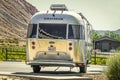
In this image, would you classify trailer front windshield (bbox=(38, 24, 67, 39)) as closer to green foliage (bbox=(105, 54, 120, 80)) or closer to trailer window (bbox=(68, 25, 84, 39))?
trailer window (bbox=(68, 25, 84, 39))

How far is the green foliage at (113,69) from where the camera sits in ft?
59.4

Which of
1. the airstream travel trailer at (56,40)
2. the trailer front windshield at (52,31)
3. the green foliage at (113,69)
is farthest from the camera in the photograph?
the trailer front windshield at (52,31)

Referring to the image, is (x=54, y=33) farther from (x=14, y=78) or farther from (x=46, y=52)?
(x=14, y=78)

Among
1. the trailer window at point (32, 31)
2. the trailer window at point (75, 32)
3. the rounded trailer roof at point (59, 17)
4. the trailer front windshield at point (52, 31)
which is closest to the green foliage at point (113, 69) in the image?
the trailer window at point (75, 32)

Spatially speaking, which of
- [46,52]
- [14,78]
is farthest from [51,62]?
[14,78]

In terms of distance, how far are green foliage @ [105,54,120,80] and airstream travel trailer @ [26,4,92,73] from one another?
12.0ft

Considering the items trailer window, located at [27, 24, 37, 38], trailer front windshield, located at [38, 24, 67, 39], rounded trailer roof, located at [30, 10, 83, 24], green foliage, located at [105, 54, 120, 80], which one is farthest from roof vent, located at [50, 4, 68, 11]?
green foliage, located at [105, 54, 120, 80]

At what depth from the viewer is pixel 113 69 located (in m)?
18.3

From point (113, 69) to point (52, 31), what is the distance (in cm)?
493

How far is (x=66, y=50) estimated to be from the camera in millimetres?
21922

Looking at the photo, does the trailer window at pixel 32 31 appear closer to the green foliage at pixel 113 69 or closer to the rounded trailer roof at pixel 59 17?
the rounded trailer roof at pixel 59 17

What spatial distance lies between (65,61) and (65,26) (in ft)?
5.42

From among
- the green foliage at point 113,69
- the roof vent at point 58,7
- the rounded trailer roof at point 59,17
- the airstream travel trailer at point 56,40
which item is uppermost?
the roof vent at point 58,7

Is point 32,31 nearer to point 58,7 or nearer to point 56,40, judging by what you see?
point 56,40
